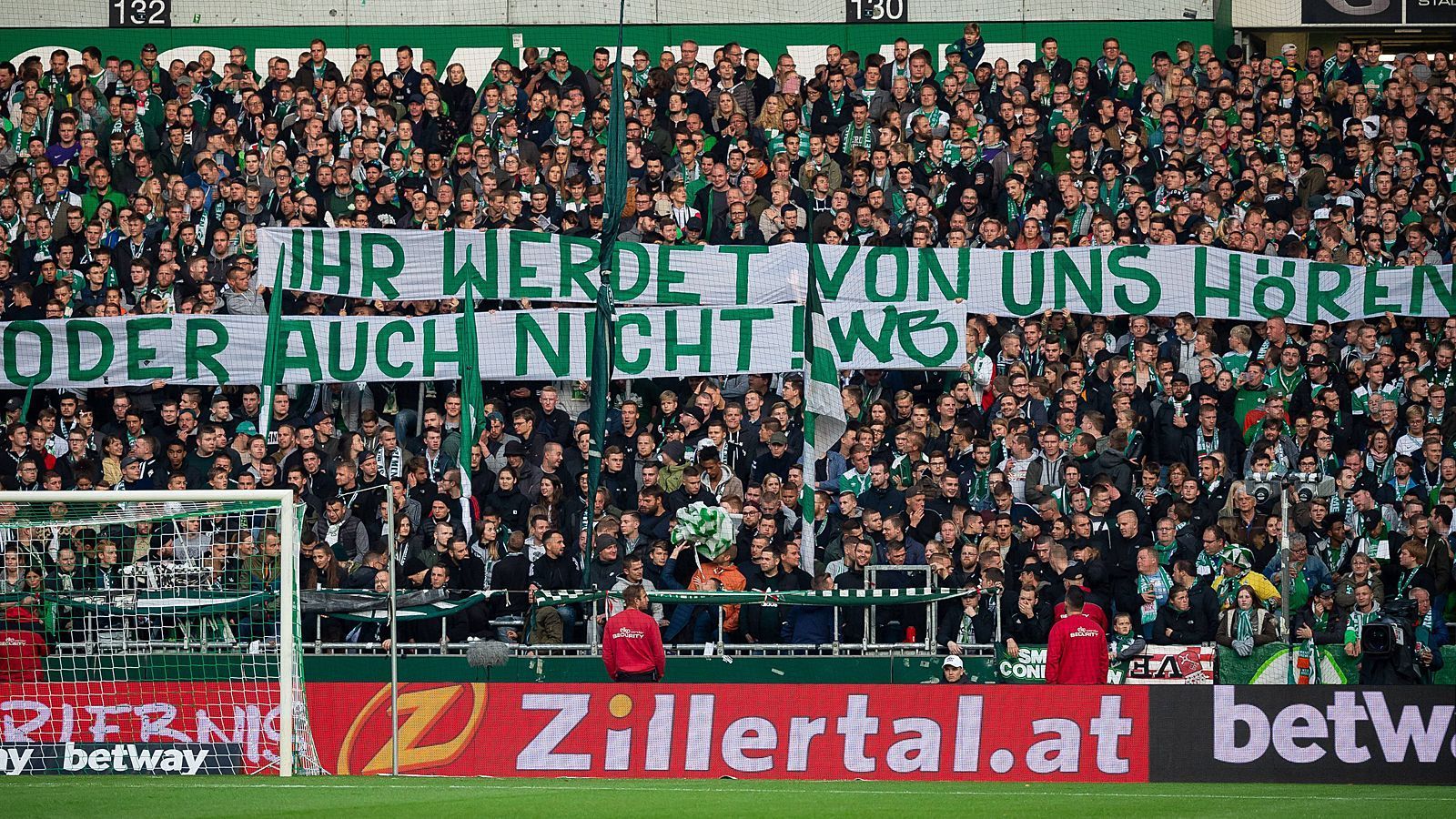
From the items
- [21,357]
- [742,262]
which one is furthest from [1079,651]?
[21,357]

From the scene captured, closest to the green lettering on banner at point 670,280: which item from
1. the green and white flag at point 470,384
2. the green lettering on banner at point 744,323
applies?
the green lettering on banner at point 744,323

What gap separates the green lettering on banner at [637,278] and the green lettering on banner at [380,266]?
75.3 inches

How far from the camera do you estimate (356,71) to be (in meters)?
19.3

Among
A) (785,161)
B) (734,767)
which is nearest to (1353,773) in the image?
(734,767)

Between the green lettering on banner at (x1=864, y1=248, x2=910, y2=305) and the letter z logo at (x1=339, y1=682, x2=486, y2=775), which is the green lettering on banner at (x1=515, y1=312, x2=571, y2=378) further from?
the letter z logo at (x1=339, y1=682, x2=486, y2=775)

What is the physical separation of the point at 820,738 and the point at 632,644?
4.71 ft

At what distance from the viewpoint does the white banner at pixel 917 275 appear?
1736 cm

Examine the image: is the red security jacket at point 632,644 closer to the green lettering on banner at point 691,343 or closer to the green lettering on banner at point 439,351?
the green lettering on banner at point 691,343

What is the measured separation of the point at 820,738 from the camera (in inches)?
522

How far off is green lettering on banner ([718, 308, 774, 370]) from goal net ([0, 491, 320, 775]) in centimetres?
431

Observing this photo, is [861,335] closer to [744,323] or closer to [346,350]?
[744,323]

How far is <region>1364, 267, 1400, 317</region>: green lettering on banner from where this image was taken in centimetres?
1744

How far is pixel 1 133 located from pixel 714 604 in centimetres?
947

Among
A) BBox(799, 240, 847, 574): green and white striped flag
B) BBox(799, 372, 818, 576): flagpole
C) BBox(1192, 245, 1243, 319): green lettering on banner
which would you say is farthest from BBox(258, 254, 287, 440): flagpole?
BBox(1192, 245, 1243, 319): green lettering on banner
